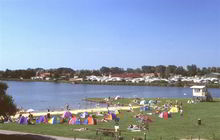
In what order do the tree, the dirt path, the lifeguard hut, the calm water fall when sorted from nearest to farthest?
1. the dirt path
2. the tree
3. the lifeguard hut
4. the calm water

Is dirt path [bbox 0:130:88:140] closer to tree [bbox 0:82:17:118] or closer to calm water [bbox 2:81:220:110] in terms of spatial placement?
tree [bbox 0:82:17:118]

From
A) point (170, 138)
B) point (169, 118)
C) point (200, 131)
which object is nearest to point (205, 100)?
point (169, 118)

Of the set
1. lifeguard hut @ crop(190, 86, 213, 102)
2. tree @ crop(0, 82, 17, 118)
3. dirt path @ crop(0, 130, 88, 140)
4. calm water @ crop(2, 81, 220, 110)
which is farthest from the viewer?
calm water @ crop(2, 81, 220, 110)

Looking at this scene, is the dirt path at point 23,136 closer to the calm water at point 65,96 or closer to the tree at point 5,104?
the tree at point 5,104

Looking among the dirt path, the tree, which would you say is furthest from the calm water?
the dirt path

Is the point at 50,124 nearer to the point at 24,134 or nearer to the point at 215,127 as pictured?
the point at 24,134

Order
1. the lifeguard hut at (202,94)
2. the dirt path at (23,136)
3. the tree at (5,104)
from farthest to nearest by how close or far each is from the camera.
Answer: the lifeguard hut at (202,94)
the tree at (5,104)
the dirt path at (23,136)

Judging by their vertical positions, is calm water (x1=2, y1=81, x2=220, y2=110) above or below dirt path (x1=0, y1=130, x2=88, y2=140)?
below

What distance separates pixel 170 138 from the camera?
95.2 ft

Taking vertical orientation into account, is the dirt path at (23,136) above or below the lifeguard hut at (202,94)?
below

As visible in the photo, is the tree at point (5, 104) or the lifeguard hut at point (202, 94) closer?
the tree at point (5, 104)

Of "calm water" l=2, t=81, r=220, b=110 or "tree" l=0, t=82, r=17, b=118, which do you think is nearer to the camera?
"tree" l=0, t=82, r=17, b=118

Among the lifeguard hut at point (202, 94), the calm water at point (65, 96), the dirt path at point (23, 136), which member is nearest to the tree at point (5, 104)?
the dirt path at point (23, 136)

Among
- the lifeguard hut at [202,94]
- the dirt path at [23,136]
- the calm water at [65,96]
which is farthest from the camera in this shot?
the calm water at [65,96]
